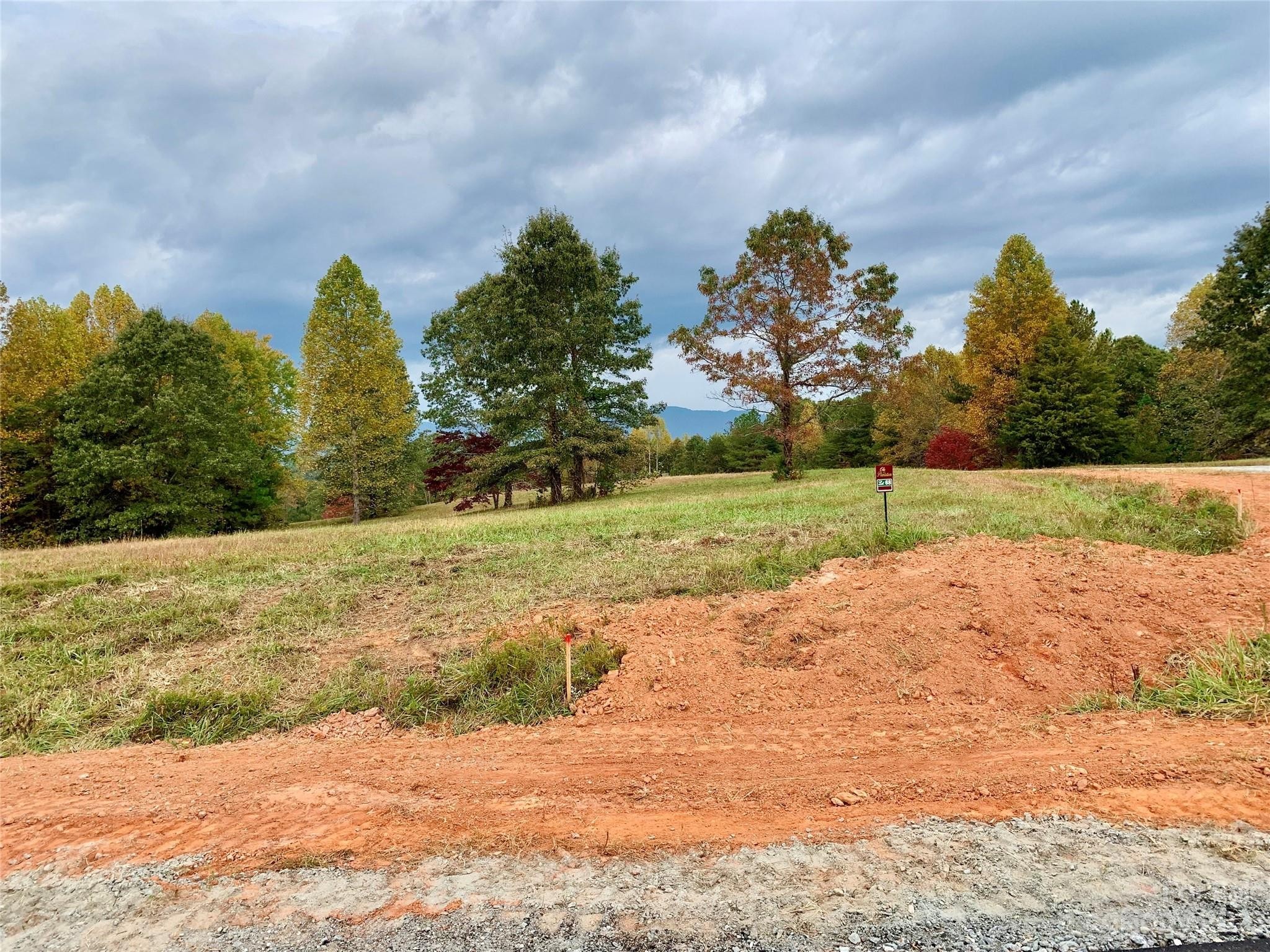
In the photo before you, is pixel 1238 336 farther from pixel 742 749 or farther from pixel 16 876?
pixel 16 876

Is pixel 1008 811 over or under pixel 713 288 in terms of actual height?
under

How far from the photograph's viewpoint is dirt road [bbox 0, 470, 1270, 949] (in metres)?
3.53

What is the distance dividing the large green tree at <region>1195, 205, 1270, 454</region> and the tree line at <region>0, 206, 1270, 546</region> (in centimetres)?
10

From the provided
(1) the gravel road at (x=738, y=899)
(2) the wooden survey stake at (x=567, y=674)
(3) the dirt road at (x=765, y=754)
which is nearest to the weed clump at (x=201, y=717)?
(3) the dirt road at (x=765, y=754)

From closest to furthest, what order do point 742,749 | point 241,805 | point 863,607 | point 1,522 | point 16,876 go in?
point 16,876 → point 241,805 → point 742,749 → point 863,607 → point 1,522

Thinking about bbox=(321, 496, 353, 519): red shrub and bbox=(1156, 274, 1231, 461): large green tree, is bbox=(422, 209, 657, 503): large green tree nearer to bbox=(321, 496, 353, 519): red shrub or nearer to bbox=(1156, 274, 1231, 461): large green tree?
bbox=(321, 496, 353, 519): red shrub

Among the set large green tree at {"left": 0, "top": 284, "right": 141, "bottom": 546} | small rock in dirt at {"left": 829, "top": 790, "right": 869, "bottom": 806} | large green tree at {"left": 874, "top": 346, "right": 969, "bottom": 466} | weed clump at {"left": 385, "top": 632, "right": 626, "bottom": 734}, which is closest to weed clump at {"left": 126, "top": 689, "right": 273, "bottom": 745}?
weed clump at {"left": 385, "top": 632, "right": 626, "bottom": 734}

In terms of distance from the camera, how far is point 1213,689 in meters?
4.75

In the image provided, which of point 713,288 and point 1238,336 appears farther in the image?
point 1238,336

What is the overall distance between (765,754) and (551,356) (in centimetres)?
2401

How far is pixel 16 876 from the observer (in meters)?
3.40

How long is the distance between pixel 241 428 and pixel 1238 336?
5145 centimetres

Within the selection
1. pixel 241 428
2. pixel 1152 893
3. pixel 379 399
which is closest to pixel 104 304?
pixel 241 428

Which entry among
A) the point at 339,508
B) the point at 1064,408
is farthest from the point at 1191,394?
the point at 339,508
